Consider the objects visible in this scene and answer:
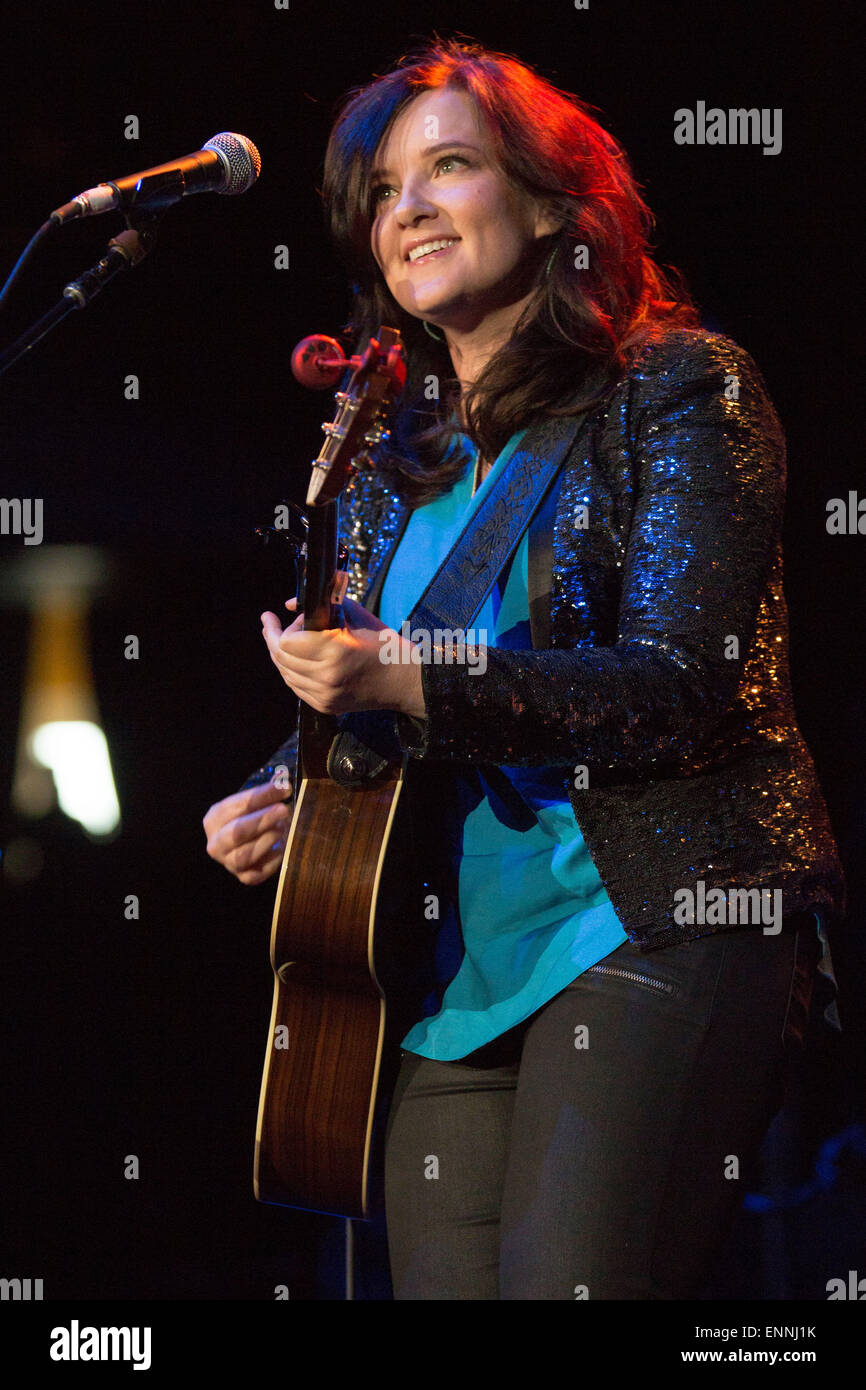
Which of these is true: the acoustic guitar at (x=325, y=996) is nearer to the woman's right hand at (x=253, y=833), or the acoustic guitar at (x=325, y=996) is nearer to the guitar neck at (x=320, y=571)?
the woman's right hand at (x=253, y=833)

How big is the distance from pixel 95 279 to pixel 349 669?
656 mm

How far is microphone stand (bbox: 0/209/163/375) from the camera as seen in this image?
1649 millimetres

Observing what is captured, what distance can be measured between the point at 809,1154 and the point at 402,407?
2379 millimetres

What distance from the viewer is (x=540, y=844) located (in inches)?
71.2

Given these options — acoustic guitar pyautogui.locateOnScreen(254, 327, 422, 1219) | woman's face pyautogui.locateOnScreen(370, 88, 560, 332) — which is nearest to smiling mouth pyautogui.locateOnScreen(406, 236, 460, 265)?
woman's face pyautogui.locateOnScreen(370, 88, 560, 332)

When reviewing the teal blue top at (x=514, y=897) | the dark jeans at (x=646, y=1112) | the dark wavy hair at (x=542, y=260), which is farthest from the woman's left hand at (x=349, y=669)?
the dark wavy hair at (x=542, y=260)

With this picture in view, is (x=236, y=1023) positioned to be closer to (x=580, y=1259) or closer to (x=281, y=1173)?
(x=281, y=1173)

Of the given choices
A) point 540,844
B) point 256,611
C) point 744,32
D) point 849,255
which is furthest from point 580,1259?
point 744,32

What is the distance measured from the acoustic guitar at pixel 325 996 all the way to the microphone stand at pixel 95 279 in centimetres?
67

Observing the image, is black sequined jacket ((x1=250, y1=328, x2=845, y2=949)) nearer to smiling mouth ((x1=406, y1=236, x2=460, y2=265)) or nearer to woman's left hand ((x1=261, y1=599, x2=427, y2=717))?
woman's left hand ((x1=261, y1=599, x2=427, y2=717))

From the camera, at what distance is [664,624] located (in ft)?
5.15

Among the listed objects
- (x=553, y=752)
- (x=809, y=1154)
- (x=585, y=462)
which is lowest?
(x=809, y=1154)

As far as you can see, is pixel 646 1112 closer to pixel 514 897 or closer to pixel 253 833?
pixel 514 897

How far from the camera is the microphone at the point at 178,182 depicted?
1654 millimetres
